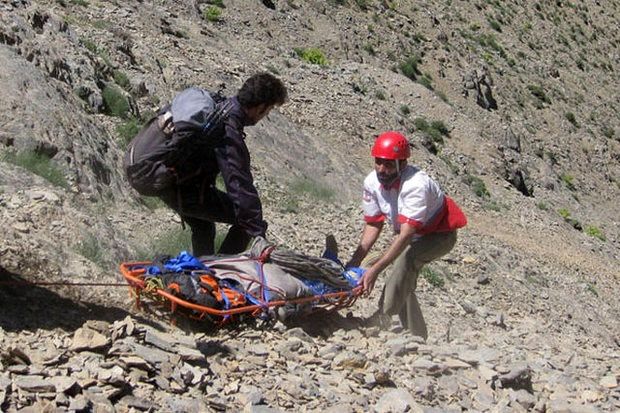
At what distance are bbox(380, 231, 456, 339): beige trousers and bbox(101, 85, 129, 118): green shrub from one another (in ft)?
19.9

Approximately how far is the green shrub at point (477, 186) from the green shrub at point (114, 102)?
9960 mm

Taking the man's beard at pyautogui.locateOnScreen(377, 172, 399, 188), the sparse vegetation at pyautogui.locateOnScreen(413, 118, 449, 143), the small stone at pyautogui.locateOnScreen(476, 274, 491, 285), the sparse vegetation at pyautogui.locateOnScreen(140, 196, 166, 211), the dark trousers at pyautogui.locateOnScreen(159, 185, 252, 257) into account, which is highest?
the man's beard at pyautogui.locateOnScreen(377, 172, 399, 188)

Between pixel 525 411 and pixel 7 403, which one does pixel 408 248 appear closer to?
pixel 525 411

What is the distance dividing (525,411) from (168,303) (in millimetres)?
2446

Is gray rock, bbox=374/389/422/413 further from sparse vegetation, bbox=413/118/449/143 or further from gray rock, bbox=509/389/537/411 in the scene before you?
sparse vegetation, bbox=413/118/449/143

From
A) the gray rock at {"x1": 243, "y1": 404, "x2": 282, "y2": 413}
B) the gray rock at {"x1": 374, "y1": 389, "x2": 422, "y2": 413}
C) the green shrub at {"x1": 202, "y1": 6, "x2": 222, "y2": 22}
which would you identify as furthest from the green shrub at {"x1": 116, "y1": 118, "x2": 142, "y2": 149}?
the green shrub at {"x1": 202, "y1": 6, "x2": 222, "y2": 22}

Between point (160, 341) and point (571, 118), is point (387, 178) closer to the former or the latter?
point (160, 341)

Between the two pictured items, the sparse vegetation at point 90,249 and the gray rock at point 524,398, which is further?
the sparse vegetation at point 90,249

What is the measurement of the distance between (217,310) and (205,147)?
1.12m

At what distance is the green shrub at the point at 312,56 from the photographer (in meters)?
24.9

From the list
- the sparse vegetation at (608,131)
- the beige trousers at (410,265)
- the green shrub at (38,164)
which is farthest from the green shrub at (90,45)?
the sparse vegetation at (608,131)

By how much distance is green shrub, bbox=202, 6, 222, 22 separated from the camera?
961 inches

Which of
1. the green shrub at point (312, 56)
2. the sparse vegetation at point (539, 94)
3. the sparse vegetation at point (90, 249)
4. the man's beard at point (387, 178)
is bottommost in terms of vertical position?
the sparse vegetation at point (539, 94)

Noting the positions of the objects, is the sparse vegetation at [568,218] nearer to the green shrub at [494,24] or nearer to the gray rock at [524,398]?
the gray rock at [524,398]
